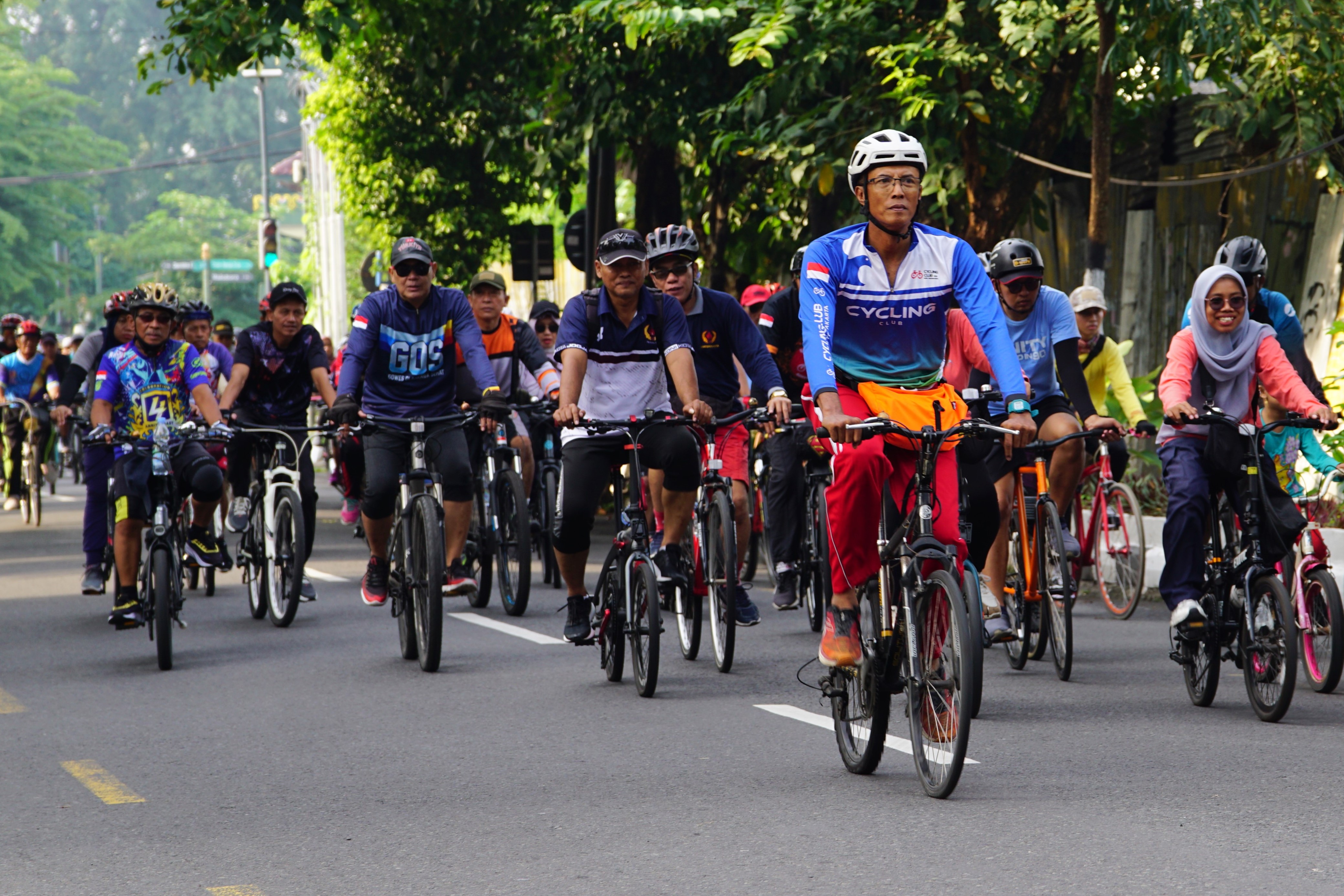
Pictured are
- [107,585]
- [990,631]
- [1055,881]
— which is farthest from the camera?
[107,585]

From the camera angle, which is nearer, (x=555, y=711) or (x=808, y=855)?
(x=808, y=855)

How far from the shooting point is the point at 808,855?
518 centimetres

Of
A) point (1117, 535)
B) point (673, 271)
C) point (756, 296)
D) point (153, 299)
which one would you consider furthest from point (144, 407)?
point (1117, 535)

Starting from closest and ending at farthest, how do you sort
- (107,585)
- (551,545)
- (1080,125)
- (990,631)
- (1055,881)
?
(1055,881)
(990,631)
(551,545)
(107,585)
(1080,125)

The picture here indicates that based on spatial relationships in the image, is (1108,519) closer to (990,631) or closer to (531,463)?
(990,631)

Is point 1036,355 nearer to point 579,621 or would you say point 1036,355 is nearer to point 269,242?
point 579,621

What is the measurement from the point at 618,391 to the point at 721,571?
3.13ft

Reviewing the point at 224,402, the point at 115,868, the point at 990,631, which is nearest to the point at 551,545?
the point at 224,402

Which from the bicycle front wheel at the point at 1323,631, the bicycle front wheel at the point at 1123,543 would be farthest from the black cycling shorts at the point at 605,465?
the bicycle front wheel at the point at 1123,543

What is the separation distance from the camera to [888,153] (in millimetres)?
6102

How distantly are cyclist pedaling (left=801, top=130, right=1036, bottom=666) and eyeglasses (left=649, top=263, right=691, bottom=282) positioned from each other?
10.3 feet

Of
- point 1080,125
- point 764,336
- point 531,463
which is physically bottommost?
point 531,463

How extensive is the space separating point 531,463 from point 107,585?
3.59 meters

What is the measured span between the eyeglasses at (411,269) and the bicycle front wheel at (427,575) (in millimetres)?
1330
